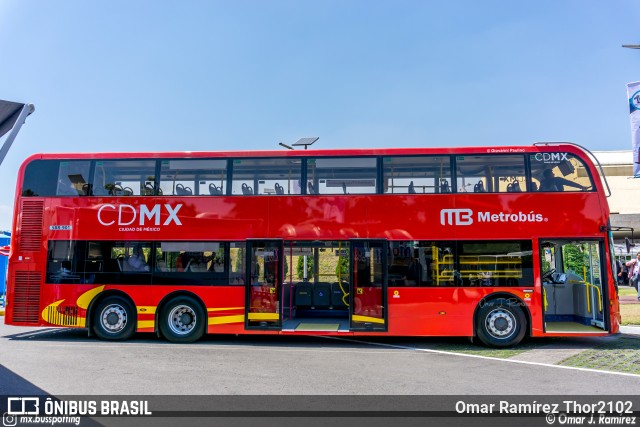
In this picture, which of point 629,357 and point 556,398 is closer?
point 556,398

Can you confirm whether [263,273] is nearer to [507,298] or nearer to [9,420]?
[507,298]

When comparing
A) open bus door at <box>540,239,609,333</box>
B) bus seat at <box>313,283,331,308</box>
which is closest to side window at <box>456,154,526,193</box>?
open bus door at <box>540,239,609,333</box>

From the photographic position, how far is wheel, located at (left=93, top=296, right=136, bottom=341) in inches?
422

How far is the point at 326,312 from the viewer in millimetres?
12320

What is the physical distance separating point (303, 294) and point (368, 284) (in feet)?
9.05

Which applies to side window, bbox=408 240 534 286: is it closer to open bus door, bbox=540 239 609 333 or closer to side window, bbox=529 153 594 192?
open bus door, bbox=540 239 609 333

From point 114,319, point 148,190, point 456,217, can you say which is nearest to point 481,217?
point 456,217

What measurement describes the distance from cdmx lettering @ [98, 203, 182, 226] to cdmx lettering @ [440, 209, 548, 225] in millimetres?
5739

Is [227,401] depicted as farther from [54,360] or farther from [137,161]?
[137,161]

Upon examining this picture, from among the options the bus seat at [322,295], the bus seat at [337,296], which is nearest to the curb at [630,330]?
the bus seat at [337,296]

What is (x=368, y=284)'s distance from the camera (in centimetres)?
1021

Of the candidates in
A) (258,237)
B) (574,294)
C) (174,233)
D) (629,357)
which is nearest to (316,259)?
(258,237)

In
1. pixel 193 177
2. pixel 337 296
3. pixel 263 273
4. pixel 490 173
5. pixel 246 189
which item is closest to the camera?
pixel 490 173

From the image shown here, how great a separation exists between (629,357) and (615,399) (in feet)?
11.1
